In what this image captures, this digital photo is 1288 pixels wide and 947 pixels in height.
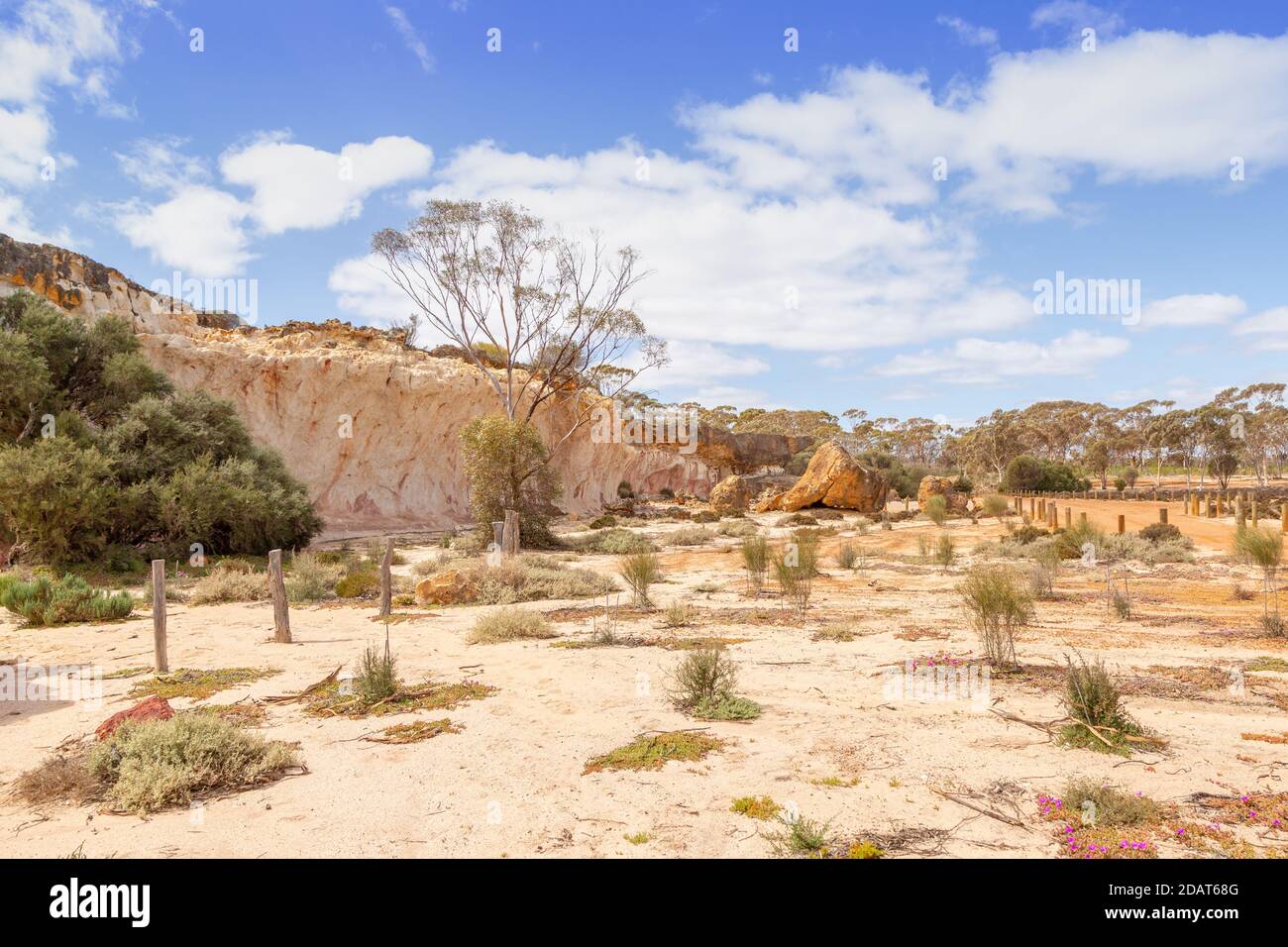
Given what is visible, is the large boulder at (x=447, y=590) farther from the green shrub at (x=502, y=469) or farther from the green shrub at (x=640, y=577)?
the green shrub at (x=502, y=469)

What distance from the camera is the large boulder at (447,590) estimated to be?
12.4 m

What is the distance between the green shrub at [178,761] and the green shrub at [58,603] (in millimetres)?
7422

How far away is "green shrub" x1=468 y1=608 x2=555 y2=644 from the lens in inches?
361

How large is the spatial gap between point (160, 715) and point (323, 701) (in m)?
1.37

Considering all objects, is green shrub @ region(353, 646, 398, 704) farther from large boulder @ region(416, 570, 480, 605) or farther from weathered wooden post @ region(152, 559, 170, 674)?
large boulder @ region(416, 570, 480, 605)

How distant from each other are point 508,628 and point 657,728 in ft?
13.8

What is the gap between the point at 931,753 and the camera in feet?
16.1

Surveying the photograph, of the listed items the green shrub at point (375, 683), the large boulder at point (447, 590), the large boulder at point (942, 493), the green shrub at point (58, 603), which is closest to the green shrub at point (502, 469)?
the large boulder at point (447, 590)
